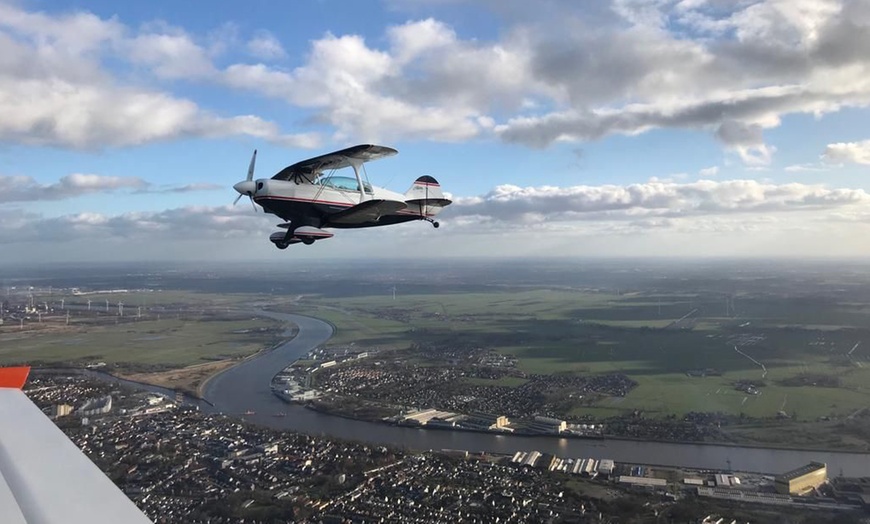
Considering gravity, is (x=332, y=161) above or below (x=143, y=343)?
above

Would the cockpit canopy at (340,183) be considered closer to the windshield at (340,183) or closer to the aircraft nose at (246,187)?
the windshield at (340,183)

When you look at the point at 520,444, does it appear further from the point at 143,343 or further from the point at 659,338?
the point at 143,343

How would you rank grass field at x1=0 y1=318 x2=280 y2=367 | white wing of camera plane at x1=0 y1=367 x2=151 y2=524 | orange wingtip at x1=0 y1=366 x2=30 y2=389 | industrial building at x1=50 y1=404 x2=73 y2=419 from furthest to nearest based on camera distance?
grass field at x1=0 y1=318 x2=280 y2=367
industrial building at x1=50 y1=404 x2=73 y2=419
orange wingtip at x1=0 y1=366 x2=30 y2=389
white wing of camera plane at x1=0 y1=367 x2=151 y2=524

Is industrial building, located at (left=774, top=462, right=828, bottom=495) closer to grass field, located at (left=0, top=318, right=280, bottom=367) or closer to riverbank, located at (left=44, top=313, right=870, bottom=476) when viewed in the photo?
riverbank, located at (left=44, top=313, right=870, bottom=476)

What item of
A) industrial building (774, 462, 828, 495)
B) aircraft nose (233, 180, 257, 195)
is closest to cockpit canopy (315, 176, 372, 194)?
aircraft nose (233, 180, 257, 195)

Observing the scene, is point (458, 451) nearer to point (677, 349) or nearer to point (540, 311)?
point (677, 349)

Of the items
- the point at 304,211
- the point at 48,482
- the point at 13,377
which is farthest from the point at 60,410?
the point at 48,482

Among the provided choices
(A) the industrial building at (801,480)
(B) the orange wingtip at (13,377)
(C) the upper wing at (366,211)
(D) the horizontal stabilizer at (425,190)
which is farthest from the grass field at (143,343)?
(A) the industrial building at (801,480)
